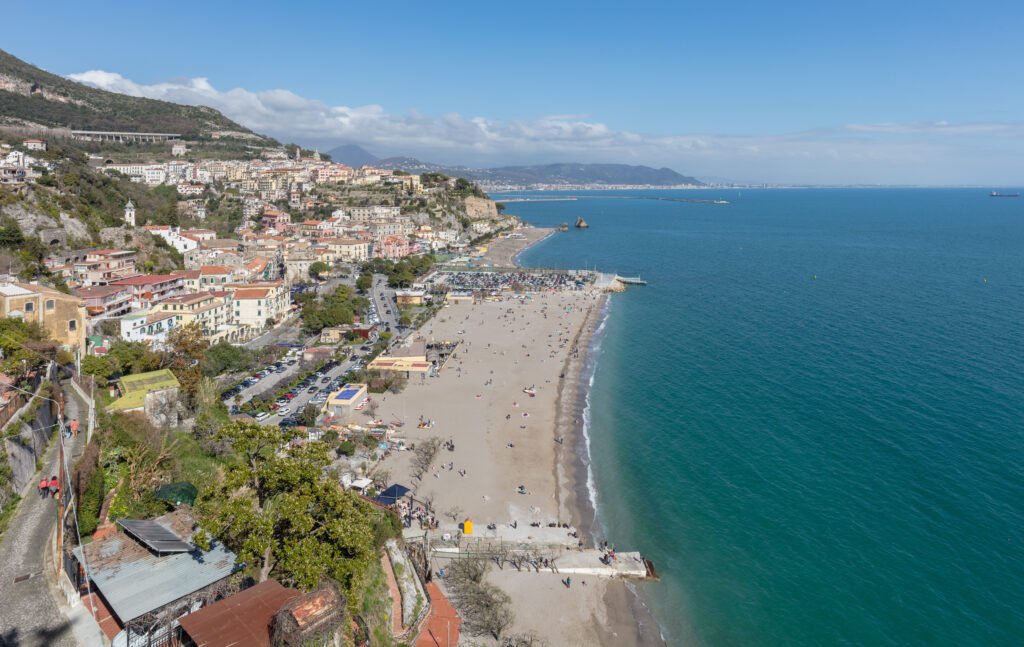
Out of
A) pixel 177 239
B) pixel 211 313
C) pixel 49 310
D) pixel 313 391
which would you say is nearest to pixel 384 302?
pixel 177 239

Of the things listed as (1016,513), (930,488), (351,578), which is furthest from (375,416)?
Answer: (1016,513)

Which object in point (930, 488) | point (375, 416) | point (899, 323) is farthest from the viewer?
point (899, 323)

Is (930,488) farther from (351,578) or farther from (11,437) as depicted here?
(11,437)

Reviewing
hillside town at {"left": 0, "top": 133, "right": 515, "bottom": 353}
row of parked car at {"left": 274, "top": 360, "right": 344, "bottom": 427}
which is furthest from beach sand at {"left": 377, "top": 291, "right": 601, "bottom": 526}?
hillside town at {"left": 0, "top": 133, "right": 515, "bottom": 353}

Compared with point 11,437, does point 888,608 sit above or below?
below

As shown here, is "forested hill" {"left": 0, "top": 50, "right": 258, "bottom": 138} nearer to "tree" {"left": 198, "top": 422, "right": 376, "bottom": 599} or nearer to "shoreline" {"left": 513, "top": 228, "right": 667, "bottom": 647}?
"shoreline" {"left": 513, "top": 228, "right": 667, "bottom": 647}

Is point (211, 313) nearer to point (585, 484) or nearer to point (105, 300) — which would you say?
A: point (105, 300)
